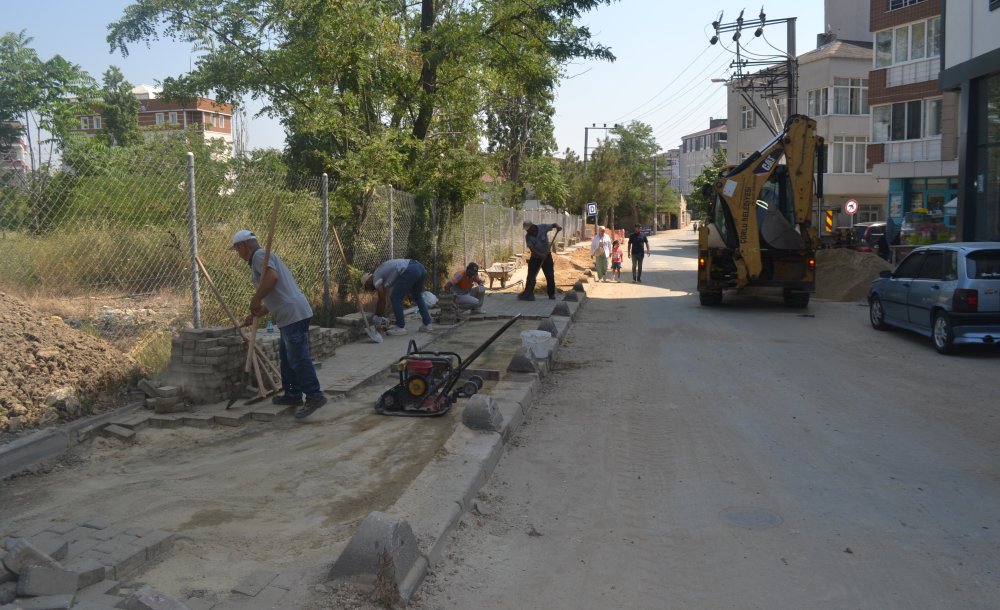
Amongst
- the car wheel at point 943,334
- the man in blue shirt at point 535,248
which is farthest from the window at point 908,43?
the car wheel at point 943,334

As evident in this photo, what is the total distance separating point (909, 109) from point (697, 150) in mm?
97484

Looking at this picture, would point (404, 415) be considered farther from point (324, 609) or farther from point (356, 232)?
point (356, 232)

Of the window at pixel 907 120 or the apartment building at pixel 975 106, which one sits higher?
the window at pixel 907 120

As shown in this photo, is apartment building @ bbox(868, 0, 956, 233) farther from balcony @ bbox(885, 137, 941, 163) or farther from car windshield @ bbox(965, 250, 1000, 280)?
car windshield @ bbox(965, 250, 1000, 280)

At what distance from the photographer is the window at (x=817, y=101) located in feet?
157

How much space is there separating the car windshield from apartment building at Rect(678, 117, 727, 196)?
10599 centimetres

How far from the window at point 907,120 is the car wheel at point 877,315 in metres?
24.2

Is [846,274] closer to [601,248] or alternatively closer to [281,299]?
A: [601,248]

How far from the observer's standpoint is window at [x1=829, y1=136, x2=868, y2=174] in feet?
157

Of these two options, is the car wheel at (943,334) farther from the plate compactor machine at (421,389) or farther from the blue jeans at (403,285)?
the blue jeans at (403,285)

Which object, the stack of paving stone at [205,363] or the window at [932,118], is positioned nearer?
the stack of paving stone at [205,363]

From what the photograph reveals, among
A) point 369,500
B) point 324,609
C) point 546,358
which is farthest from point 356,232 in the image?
point 324,609

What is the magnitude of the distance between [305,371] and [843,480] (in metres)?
4.60

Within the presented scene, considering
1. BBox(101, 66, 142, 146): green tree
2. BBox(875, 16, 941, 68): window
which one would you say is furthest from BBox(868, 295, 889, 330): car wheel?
BBox(101, 66, 142, 146): green tree
